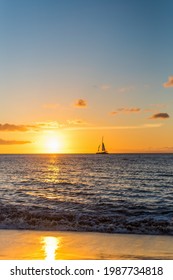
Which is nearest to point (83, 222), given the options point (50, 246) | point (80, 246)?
point (80, 246)

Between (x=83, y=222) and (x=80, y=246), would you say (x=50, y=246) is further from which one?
(x=83, y=222)

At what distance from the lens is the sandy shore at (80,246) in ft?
35.8

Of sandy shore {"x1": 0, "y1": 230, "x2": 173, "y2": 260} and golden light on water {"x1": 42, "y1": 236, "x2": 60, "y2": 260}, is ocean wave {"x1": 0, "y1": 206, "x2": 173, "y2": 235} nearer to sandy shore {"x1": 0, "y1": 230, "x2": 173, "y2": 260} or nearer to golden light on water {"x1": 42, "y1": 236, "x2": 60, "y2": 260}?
sandy shore {"x1": 0, "y1": 230, "x2": 173, "y2": 260}

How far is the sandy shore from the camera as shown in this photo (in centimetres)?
1091

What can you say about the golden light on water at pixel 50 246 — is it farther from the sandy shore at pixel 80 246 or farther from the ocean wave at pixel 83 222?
the ocean wave at pixel 83 222

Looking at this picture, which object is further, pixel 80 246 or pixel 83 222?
pixel 83 222

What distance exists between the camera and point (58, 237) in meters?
14.2

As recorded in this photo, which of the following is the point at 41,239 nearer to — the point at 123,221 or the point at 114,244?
the point at 114,244

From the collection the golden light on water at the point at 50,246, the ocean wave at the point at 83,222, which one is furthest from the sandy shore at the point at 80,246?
the ocean wave at the point at 83,222

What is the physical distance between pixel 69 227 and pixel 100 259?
6.70 meters

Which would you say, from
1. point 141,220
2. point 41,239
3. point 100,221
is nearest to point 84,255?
point 41,239

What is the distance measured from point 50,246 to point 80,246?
3.60 feet

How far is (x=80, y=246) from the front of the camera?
1238 centimetres
